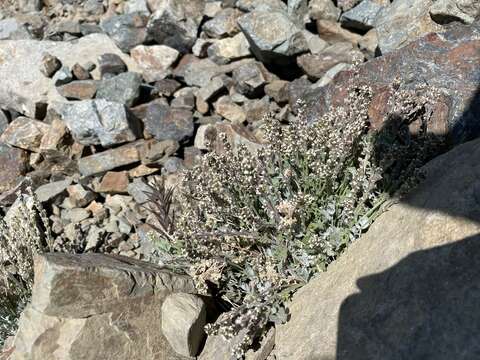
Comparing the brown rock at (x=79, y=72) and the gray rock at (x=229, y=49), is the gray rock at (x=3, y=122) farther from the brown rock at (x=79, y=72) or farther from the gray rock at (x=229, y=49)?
the gray rock at (x=229, y=49)

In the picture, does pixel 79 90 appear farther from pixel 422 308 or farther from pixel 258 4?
pixel 422 308

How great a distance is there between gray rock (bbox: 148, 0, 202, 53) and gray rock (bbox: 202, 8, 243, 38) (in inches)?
7.2

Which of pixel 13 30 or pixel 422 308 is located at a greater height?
pixel 422 308

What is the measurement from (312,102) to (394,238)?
184cm

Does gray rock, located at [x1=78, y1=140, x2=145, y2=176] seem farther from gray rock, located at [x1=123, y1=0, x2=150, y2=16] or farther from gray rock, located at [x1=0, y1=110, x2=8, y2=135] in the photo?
gray rock, located at [x1=123, y1=0, x2=150, y2=16]

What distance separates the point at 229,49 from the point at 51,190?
8.86ft

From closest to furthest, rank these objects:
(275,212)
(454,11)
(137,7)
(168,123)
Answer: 1. (275,212)
2. (454,11)
3. (168,123)
4. (137,7)

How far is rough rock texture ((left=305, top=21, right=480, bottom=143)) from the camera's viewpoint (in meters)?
3.60

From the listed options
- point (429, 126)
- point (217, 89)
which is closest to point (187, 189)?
point (429, 126)

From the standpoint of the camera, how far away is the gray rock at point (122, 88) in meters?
5.95

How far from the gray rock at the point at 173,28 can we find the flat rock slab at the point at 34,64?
1.63 feet

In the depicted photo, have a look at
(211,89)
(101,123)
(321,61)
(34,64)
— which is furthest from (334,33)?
(34,64)

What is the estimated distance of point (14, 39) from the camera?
24.2 ft

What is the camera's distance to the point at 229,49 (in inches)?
256
